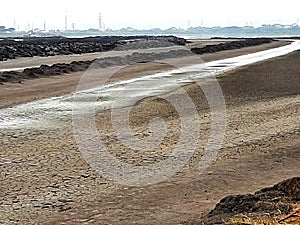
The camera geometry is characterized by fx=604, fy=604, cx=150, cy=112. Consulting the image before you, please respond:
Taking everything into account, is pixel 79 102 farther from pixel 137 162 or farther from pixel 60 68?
pixel 60 68

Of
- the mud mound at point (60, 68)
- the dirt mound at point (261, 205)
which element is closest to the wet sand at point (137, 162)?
the dirt mound at point (261, 205)

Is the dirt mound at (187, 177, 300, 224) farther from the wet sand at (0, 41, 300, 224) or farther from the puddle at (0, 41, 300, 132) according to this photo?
the puddle at (0, 41, 300, 132)

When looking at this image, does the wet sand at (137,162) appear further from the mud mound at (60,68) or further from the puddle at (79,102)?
the mud mound at (60,68)

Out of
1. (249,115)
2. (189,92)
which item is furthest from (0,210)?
(189,92)

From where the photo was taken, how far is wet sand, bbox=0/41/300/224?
6.22 metres

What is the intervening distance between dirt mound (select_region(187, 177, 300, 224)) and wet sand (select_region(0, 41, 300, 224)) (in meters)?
0.42

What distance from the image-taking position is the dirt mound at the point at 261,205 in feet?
16.8

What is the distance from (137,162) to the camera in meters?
8.52

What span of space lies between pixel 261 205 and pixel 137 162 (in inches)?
132

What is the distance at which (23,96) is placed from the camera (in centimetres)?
1742

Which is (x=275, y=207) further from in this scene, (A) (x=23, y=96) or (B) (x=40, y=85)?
(B) (x=40, y=85)

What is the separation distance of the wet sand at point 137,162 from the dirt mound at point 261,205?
1.38 feet

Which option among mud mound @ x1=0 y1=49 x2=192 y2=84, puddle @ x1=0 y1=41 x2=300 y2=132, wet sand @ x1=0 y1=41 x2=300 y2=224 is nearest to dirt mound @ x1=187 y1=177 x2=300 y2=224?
wet sand @ x1=0 y1=41 x2=300 y2=224

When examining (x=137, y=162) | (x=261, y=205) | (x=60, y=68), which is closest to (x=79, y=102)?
(x=137, y=162)
